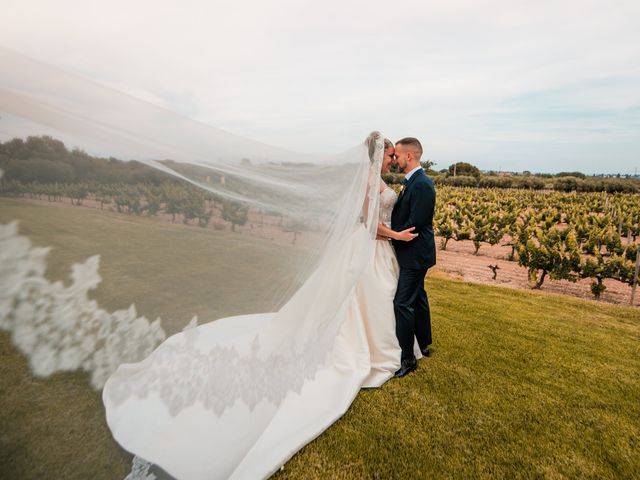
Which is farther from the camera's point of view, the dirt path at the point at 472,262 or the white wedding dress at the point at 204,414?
the dirt path at the point at 472,262

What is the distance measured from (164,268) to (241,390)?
833mm

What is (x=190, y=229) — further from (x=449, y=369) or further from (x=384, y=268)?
(x=449, y=369)

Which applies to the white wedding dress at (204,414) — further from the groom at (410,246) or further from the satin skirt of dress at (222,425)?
the groom at (410,246)

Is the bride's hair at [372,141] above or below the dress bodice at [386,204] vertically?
above

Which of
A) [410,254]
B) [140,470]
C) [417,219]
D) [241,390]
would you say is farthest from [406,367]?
[140,470]

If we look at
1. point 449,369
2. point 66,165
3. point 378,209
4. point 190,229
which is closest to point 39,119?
point 66,165

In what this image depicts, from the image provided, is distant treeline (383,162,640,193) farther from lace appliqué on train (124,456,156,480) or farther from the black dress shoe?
lace appliqué on train (124,456,156,480)

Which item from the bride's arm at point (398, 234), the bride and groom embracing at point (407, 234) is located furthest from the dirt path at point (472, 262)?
the bride and groom embracing at point (407, 234)

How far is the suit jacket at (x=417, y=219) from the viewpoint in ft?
10.3

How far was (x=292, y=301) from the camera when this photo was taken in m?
2.53

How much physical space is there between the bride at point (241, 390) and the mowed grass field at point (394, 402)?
110 mm

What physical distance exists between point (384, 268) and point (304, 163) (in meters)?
1.19

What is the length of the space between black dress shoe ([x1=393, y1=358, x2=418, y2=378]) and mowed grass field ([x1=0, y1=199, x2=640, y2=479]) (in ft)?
0.18

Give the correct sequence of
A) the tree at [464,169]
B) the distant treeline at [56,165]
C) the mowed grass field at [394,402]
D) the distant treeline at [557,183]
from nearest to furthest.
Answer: the distant treeline at [56,165], the mowed grass field at [394,402], the distant treeline at [557,183], the tree at [464,169]
